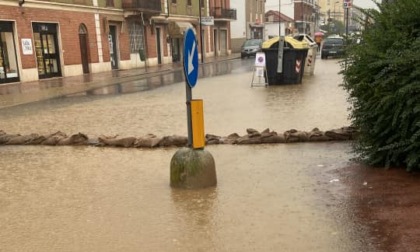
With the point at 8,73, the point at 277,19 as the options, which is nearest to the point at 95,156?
the point at 8,73

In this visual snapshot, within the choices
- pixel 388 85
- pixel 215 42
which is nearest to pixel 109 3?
pixel 215 42

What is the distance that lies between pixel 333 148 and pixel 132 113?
5.84m

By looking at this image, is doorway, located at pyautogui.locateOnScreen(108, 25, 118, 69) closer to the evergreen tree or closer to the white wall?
the evergreen tree

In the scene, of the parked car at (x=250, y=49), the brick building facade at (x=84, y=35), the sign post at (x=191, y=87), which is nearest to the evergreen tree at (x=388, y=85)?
the sign post at (x=191, y=87)

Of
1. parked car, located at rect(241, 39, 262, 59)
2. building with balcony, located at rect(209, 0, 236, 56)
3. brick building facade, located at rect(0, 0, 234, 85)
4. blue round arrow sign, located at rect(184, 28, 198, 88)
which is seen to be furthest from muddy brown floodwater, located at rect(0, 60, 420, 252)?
building with balcony, located at rect(209, 0, 236, 56)

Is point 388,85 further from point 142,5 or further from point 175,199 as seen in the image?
point 142,5

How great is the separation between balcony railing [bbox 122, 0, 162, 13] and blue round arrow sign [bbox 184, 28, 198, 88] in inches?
1101

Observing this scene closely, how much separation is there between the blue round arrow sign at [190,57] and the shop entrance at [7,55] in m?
18.9

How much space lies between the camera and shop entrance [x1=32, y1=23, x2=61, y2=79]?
78.8 feet

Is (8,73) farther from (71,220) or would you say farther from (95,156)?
(71,220)

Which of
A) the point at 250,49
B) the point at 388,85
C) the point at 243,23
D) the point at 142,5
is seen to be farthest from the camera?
the point at 243,23

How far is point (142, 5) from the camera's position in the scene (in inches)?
1280

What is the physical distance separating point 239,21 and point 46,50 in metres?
39.8

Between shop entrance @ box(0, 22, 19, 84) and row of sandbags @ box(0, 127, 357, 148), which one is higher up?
shop entrance @ box(0, 22, 19, 84)
